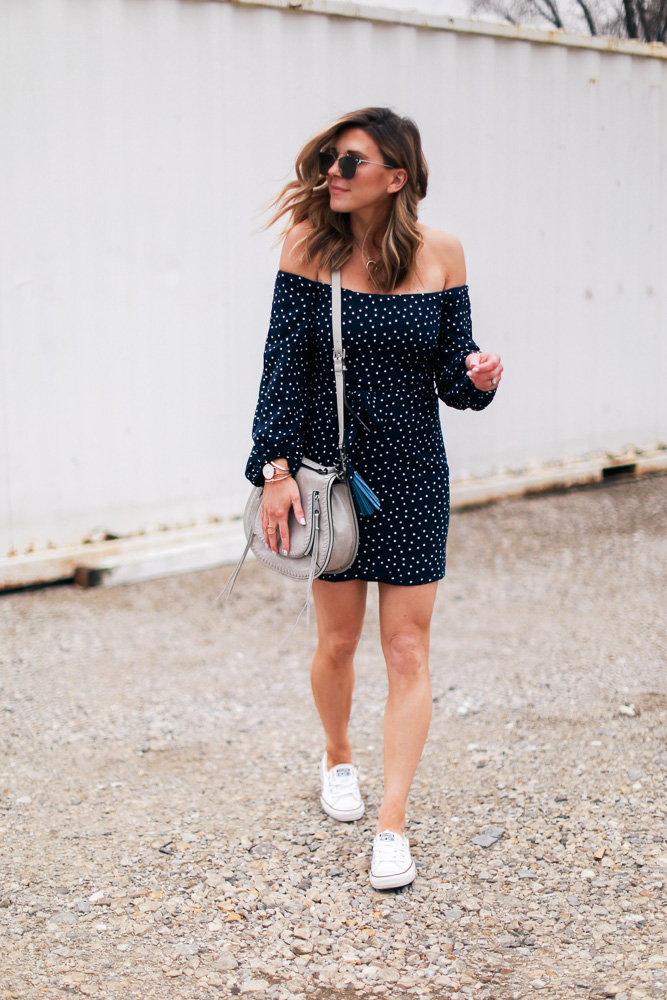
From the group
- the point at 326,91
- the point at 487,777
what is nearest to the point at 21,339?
the point at 326,91

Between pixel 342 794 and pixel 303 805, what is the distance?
153mm

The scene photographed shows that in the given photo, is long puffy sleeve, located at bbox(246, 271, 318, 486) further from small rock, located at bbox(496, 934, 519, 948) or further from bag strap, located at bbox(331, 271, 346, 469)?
small rock, located at bbox(496, 934, 519, 948)

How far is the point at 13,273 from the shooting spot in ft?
15.6

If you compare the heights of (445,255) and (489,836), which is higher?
(445,255)

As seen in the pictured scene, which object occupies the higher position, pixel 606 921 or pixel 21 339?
pixel 21 339

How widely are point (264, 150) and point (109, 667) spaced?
2737 mm

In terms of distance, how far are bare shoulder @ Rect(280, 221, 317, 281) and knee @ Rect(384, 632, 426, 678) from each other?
932mm

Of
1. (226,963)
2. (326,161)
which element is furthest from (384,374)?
(226,963)

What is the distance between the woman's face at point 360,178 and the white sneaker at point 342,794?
1.55 metres

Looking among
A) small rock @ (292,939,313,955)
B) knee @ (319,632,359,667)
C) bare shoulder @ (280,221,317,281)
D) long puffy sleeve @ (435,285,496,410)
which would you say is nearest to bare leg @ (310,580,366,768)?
knee @ (319,632,359,667)

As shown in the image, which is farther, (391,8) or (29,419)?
(391,8)

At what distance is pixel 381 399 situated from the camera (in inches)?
104

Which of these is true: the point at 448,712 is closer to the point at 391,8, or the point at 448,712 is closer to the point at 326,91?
the point at 326,91

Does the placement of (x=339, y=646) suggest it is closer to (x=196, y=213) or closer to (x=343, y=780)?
(x=343, y=780)
